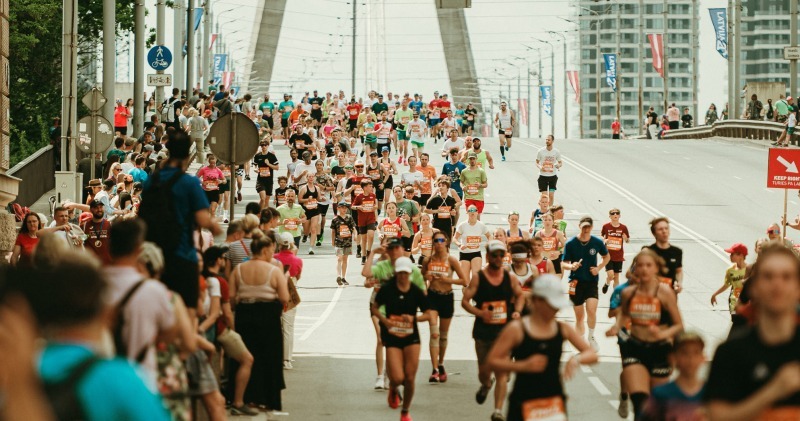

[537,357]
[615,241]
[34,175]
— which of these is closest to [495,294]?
[537,357]

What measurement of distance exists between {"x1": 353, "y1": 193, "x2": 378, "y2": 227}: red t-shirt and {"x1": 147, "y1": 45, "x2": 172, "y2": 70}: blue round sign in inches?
523

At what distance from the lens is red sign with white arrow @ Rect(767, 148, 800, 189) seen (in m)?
29.4

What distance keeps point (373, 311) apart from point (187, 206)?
4345 mm

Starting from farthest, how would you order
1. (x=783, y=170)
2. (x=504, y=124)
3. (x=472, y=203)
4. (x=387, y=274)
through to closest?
(x=504, y=124), (x=472, y=203), (x=783, y=170), (x=387, y=274)

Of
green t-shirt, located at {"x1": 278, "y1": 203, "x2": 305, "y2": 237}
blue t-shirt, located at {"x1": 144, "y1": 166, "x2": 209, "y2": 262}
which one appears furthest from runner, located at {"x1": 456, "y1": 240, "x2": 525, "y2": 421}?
green t-shirt, located at {"x1": 278, "y1": 203, "x2": 305, "y2": 237}

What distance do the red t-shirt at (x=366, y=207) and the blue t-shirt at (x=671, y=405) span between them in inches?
827

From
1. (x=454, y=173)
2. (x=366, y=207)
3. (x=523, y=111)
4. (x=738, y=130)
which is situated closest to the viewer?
(x=366, y=207)

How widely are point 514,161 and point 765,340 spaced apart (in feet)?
150

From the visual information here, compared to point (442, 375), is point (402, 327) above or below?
above

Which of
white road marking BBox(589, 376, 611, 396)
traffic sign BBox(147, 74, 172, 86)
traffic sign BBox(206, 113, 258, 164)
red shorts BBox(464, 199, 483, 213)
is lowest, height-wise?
white road marking BBox(589, 376, 611, 396)

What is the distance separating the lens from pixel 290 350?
18844mm

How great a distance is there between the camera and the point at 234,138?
691 inches

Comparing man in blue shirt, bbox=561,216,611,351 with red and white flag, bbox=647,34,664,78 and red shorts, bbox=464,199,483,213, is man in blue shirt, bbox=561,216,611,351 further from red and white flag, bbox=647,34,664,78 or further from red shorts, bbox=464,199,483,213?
red and white flag, bbox=647,34,664,78

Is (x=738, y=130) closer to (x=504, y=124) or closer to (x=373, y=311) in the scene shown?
(x=504, y=124)
